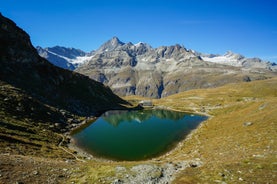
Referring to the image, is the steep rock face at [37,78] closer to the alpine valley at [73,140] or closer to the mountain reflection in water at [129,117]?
the alpine valley at [73,140]

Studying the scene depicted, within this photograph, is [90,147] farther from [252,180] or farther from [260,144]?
[252,180]

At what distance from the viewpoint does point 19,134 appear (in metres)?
58.1

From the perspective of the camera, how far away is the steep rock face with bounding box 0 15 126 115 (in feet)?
356

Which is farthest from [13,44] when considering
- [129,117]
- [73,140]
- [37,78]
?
[73,140]

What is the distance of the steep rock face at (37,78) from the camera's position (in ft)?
356

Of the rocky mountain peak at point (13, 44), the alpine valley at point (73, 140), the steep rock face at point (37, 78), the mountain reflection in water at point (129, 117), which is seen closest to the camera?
the alpine valley at point (73, 140)

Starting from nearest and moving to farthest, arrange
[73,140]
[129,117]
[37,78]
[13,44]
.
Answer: [73,140], [37,78], [13,44], [129,117]

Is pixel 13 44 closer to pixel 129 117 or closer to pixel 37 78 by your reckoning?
pixel 37 78

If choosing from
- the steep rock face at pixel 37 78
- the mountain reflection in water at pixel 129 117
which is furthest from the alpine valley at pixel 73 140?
the mountain reflection in water at pixel 129 117

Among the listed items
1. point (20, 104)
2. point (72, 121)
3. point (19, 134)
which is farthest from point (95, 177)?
point (72, 121)

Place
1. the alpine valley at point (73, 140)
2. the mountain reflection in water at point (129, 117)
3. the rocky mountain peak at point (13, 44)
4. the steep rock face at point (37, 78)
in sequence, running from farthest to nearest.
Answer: the mountain reflection in water at point (129, 117)
the rocky mountain peak at point (13, 44)
the steep rock face at point (37, 78)
the alpine valley at point (73, 140)

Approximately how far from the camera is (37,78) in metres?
124

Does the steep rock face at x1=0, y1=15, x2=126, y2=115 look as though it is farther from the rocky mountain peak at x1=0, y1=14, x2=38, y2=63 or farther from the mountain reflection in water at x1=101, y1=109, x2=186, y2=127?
the mountain reflection in water at x1=101, y1=109, x2=186, y2=127

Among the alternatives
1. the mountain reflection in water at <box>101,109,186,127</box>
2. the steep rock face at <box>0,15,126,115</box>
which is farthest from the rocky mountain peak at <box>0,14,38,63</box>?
the mountain reflection in water at <box>101,109,186,127</box>
